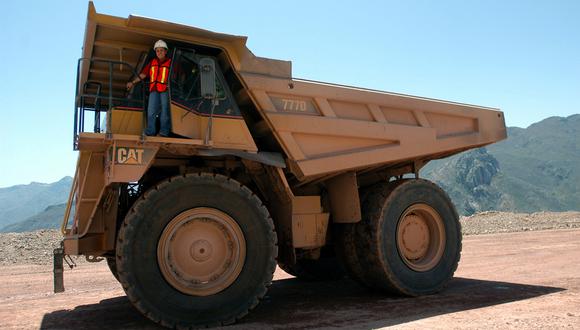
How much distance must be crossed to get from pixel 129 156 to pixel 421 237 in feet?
13.0

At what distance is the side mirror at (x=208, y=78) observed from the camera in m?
5.13

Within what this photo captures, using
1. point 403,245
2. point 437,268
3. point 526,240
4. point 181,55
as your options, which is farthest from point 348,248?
point 526,240

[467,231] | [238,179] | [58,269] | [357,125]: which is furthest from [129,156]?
[467,231]

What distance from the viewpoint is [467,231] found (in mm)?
17688

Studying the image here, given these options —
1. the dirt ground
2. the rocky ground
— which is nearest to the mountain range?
the rocky ground

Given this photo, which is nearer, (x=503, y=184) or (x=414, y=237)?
(x=414, y=237)

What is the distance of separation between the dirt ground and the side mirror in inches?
90.4

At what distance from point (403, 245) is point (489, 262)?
3852 mm

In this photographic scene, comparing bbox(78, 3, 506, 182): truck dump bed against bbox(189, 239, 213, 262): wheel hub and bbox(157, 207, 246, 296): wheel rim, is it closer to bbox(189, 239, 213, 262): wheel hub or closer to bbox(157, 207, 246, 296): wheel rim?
bbox(157, 207, 246, 296): wheel rim

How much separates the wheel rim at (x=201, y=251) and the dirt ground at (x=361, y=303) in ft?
1.73

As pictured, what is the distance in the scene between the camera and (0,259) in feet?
38.8

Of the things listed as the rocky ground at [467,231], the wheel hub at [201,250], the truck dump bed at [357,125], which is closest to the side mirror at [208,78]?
the truck dump bed at [357,125]

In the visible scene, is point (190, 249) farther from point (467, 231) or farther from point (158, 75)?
point (467, 231)

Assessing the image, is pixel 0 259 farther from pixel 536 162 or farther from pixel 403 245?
pixel 536 162
